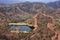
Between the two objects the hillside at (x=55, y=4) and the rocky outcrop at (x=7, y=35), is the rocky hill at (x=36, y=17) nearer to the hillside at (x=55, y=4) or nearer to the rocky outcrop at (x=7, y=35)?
the rocky outcrop at (x=7, y=35)

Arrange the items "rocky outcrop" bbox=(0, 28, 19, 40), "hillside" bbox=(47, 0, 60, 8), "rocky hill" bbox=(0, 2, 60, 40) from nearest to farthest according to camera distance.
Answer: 1. "rocky hill" bbox=(0, 2, 60, 40)
2. "rocky outcrop" bbox=(0, 28, 19, 40)
3. "hillside" bbox=(47, 0, 60, 8)

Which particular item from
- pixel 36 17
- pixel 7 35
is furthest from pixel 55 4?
pixel 7 35

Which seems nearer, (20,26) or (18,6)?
(20,26)

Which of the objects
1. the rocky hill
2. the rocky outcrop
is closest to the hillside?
the rocky hill

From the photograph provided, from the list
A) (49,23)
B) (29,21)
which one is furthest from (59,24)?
(29,21)

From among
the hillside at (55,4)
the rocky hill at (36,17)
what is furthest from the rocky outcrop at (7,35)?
the hillside at (55,4)

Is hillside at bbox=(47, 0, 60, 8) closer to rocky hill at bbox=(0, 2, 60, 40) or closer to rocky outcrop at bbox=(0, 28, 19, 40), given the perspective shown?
rocky hill at bbox=(0, 2, 60, 40)

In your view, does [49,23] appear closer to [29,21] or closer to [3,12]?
[29,21]

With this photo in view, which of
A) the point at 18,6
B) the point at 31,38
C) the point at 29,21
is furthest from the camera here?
the point at 18,6

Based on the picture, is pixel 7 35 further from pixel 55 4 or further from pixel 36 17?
pixel 55 4

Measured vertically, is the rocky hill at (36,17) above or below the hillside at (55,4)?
below

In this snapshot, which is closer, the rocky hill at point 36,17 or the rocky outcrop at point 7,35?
the rocky hill at point 36,17
